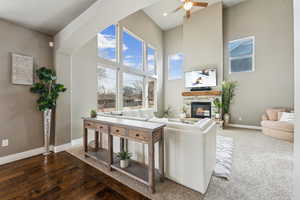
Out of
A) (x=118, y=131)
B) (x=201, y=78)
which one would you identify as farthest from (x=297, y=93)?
(x=201, y=78)

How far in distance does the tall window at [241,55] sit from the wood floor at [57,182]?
613 cm

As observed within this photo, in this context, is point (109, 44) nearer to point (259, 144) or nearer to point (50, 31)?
point (50, 31)

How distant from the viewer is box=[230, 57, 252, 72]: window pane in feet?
17.2

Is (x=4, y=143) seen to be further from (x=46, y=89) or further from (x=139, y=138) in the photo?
(x=139, y=138)

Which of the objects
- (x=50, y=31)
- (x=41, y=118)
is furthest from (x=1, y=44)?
(x=41, y=118)

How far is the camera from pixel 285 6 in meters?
4.60

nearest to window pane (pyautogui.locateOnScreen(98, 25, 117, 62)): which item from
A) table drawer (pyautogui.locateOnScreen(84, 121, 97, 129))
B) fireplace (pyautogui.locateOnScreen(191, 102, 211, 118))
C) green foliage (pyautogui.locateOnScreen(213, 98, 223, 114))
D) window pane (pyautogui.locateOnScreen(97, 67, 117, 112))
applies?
window pane (pyautogui.locateOnScreen(97, 67, 117, 112))

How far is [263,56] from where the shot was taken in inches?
195

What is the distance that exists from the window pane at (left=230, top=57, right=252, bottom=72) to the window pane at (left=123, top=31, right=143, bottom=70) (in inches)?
163

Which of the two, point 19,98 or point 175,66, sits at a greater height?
point 175,66

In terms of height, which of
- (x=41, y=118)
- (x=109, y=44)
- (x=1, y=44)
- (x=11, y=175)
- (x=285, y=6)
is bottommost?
(x=11, y=175)

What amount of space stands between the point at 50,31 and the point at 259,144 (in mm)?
5896

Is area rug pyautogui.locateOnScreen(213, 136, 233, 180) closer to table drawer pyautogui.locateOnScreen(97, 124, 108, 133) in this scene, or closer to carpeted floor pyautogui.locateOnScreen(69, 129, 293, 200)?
carpeted floor pyautogui.locateOnScreen(69, 129, 293, 200)

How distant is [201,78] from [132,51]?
335 centimetres
